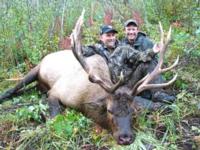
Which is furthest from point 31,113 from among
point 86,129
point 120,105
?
point 120,105

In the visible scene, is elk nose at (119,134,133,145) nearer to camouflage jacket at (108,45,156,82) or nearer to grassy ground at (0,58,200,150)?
grassy ground at (0,58,200,150)

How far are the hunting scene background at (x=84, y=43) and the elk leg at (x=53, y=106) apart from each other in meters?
0.09

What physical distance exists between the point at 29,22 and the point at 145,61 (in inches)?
91.3

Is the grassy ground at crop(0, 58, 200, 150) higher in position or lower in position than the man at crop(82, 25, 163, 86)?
lower

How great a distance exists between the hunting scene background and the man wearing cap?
0.89 meters

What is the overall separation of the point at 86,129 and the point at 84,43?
8.98 feet

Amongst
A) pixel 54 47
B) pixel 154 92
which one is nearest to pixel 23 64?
pixel 54 47

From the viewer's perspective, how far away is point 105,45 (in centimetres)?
720

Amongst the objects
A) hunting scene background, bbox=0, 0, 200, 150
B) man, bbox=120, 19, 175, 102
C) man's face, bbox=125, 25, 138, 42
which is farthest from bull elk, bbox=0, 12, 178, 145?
man's face, bbox=125, 25, 138, 42

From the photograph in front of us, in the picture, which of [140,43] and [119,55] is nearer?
[119,55]

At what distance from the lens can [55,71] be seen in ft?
23.1

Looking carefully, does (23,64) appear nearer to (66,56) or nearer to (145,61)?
(66,56)

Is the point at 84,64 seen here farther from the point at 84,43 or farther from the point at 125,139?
the point at 84,43

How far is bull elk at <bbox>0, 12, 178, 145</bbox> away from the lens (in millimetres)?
5445
